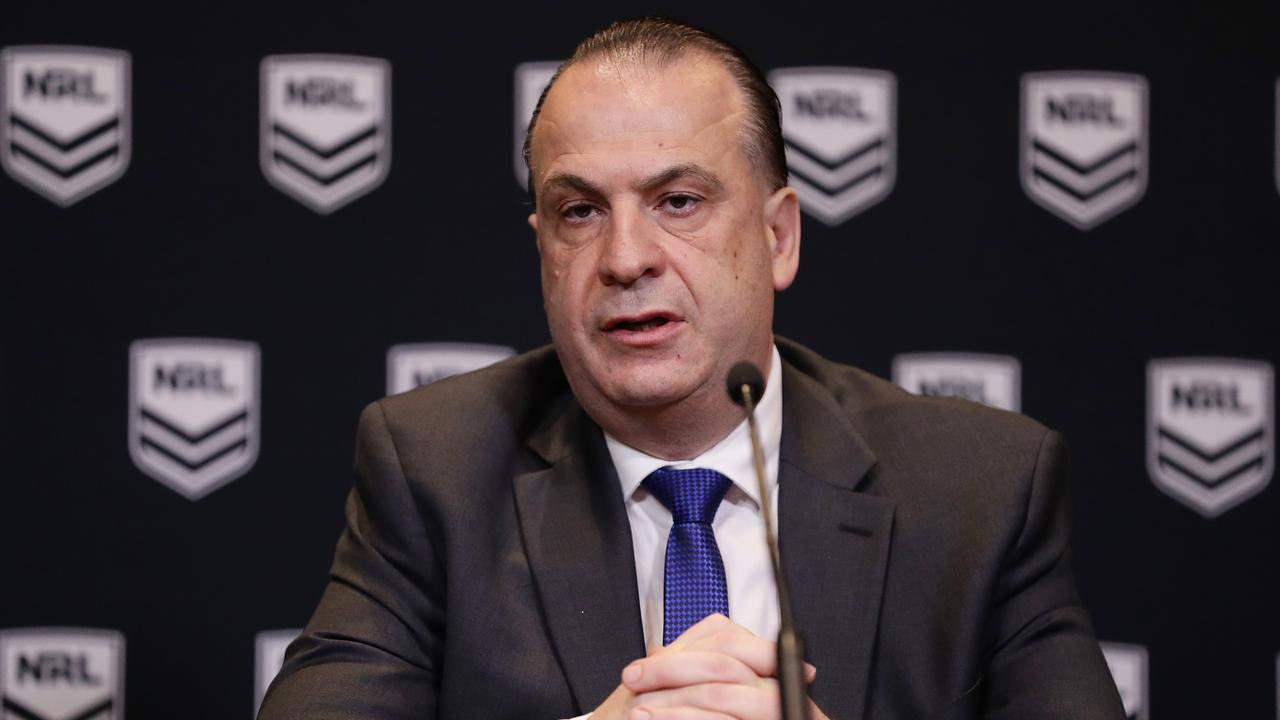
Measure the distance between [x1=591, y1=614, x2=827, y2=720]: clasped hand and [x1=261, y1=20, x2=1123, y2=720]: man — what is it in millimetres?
276

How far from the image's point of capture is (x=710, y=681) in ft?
5.68

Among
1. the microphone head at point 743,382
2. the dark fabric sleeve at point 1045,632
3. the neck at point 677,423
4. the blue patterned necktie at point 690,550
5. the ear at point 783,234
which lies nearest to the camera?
the microphone head at point 743,382

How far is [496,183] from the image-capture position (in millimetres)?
3051

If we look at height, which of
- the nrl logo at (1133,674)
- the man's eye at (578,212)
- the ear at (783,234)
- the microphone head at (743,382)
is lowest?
the nrl logo at (1133,674)

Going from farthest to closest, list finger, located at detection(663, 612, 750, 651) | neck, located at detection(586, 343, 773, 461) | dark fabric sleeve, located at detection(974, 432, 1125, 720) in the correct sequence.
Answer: neck, located at detection(586, 343, 773, 461) → dark fabric sleeve, located at detection(974, 432, 1125, 720) → finger, located at detection(663, 612, 750, 651)

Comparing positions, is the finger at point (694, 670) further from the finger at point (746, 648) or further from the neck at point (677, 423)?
the neck at point (677, 423)

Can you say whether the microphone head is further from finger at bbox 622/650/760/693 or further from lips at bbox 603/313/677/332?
lips at bbox 603/313/677/332

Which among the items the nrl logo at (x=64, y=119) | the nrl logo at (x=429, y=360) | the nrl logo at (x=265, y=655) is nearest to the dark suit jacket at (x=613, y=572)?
the nrl logo at (x=429, y=360)

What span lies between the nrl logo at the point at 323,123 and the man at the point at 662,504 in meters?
0.83

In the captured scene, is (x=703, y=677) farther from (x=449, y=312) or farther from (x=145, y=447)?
(x=145, y=447)

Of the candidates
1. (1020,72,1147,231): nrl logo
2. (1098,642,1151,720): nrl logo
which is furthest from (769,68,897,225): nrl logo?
(1098,642,1151,720): nrl logo

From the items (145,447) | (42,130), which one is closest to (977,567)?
(145,447)

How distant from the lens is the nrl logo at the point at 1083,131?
305cm

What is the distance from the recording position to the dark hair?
2.20 metres
